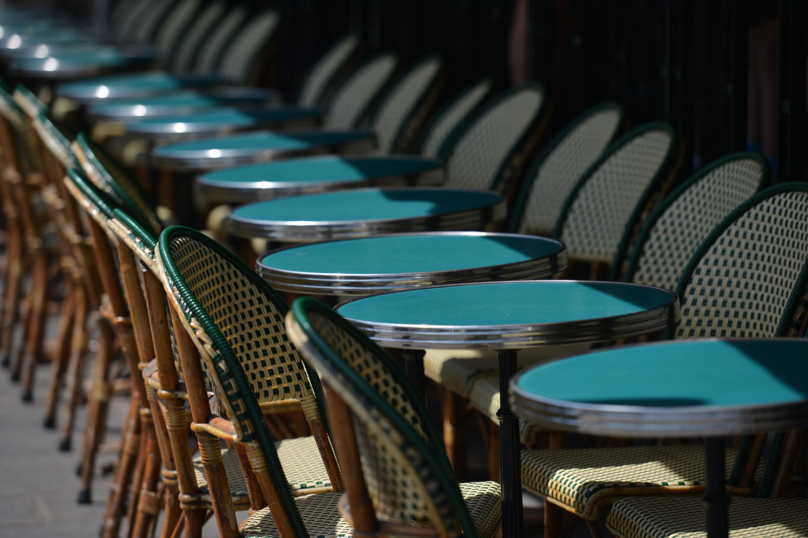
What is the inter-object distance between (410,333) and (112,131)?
17.6ft

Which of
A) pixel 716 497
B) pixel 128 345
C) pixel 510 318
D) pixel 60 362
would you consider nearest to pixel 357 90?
pixel 60 362

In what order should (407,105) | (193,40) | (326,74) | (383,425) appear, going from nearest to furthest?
(383,425), (407,105), (326,74), (193,40)

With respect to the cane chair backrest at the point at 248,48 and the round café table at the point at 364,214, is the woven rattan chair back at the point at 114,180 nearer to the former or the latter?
the round café table at the point at 364,214

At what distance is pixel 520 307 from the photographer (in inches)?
83.4

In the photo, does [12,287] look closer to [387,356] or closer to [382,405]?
[387,356]

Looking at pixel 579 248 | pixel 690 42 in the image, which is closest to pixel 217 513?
pixel 579 248

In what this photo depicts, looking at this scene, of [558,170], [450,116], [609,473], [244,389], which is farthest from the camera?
[450,116]

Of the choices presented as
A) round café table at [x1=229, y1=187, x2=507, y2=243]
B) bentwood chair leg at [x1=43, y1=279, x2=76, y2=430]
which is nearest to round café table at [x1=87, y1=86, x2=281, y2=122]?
bentwood chair leg at [x1=43, y1=279, x2=76, y2=430]

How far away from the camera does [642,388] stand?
62.9 inches

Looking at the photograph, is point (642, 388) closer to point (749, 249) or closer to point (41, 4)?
point (749, 249)

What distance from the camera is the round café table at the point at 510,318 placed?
1935 mm

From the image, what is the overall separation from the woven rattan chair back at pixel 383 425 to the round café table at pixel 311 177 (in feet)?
6.54

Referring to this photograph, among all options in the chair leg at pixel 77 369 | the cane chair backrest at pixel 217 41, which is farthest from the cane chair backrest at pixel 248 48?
the chair leg at pixel 77 369

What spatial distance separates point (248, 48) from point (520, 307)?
604cm
